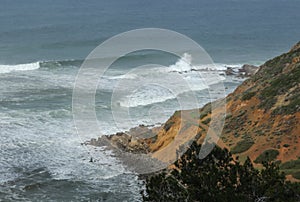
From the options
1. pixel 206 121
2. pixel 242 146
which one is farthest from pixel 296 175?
pixel 206 121

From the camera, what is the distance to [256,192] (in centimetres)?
1473

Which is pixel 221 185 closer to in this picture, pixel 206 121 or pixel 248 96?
pixel 206 121

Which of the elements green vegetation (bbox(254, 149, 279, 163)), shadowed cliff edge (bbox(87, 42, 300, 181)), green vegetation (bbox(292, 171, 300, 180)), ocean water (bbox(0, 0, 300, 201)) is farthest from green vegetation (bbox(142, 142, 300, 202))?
ocean water (bbox(0, 0, 300, 201))

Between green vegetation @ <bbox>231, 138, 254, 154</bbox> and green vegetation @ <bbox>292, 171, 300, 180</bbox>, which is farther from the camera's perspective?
green vegetation @ <bbox>231, 138, 254, 154</bbox>

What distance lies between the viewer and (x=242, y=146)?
3014 centimetres

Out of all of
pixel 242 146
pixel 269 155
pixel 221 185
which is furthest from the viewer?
pixel 242 146

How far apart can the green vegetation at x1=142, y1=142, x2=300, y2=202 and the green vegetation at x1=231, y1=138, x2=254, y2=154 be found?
13706mm

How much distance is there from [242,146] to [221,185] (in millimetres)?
15349

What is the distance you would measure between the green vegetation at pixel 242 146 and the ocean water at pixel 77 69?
21.3 feet

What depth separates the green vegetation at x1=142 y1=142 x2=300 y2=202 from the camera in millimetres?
14391

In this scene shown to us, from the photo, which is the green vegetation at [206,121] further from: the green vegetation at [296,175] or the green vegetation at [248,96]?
the green vegetation at [296,175]

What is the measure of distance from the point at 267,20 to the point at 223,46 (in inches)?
1789

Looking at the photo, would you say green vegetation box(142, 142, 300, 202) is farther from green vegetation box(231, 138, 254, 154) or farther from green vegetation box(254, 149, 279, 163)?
green vegetation box(231, 138, 254, 154)

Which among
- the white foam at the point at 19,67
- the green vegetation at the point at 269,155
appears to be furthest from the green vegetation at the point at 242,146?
the white foam at the point at 19,67
